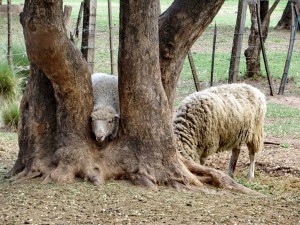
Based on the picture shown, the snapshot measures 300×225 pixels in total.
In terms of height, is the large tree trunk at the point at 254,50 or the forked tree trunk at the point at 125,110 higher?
the forked tree trunk at the point at 125,110

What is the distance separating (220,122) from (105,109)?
2453 millimetres

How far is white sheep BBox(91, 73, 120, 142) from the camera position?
6.90m

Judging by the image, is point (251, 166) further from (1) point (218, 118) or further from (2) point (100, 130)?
(2) point (100, 130)

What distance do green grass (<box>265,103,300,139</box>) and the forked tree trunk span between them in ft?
19.2

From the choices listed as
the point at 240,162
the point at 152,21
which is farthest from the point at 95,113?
the point at 240,162

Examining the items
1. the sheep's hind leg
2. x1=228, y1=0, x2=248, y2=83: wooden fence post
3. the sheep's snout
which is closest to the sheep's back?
the sheep's hind leg

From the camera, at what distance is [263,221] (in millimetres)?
5887

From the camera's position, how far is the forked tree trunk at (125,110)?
6711 millimetres

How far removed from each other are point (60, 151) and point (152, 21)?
158 cm

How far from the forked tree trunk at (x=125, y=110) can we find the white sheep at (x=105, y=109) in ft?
0.37

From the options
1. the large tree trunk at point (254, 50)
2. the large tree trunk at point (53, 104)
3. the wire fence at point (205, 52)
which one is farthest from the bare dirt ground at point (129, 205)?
the large tree trunk at point (254, 50)

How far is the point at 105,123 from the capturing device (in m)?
6.87

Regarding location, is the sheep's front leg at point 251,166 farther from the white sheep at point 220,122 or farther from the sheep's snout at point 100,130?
the sheep's snout at point 100,130

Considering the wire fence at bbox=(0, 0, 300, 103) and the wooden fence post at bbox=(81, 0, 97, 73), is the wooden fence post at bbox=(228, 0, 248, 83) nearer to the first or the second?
the wire fence at bbox=(0, 0, 300, 103)
